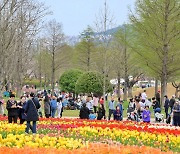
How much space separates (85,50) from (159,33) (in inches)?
1080

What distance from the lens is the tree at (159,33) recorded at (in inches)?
1341

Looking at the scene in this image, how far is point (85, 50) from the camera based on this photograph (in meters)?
61.4

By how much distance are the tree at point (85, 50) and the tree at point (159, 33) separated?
965 inches

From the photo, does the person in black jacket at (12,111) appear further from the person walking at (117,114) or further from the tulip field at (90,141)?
the person walking at (117,114)

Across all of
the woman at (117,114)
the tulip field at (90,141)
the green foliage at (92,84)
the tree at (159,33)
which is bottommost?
the tulip field at (90,141)

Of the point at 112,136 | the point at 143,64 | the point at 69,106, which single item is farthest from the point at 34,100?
the point at 143,64

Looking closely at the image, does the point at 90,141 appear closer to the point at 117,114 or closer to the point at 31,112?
the point at 31,112

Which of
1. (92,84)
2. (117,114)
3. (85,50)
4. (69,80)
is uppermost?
(85,50)

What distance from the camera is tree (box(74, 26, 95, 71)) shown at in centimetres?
6103

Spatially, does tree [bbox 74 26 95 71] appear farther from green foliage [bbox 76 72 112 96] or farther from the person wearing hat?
the person wearing hat

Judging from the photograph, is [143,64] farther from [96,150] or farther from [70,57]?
[96,150]

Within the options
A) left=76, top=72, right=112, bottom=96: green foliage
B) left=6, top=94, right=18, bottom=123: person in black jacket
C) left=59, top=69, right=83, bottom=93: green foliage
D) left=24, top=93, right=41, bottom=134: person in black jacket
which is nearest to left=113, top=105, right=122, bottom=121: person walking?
left=6, top=94, right=18, bottom=123: person in black jacket

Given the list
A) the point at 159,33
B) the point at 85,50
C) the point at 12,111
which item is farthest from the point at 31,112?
the point at 85,50

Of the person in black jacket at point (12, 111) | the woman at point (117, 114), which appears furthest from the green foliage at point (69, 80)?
the person in black jacket at point (12, 111)
